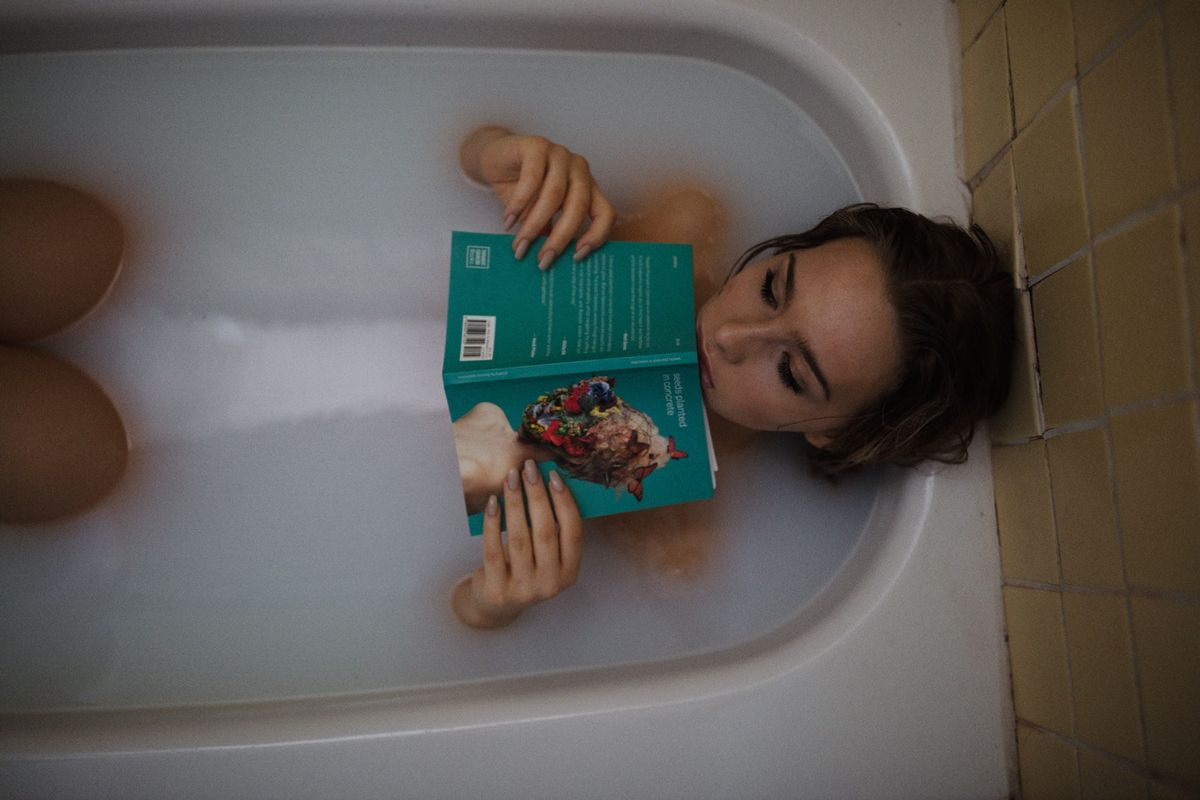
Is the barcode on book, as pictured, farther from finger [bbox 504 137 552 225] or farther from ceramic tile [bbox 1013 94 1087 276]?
ceramic tile [bbox 1013 94 1087 276]

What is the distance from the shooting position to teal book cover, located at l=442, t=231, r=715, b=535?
629 millimetres

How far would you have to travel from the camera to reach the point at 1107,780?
546 mm

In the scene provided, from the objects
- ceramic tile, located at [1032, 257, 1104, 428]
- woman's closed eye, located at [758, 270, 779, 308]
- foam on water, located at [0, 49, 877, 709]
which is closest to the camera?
ceramic tile, located at [1032, 257, 1104, 428]

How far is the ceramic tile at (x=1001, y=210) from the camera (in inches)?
25.9

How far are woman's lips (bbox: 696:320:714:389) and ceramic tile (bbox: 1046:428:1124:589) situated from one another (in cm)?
30

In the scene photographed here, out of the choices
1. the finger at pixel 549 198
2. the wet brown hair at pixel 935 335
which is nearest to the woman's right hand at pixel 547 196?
the finger at pixel 549 198

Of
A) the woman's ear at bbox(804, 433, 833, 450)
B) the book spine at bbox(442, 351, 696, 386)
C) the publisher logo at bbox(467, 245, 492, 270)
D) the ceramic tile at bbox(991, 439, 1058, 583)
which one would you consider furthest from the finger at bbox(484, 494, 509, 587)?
the ceramic tile at bbox(991, 439, 1058, 583)

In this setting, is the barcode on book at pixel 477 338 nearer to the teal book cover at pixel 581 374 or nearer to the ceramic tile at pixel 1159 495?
the teal book cover at pixel 581 374

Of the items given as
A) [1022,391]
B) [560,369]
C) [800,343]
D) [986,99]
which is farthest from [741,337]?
[986,99]

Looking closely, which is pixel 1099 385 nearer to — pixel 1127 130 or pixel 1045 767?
pixel 1127 130

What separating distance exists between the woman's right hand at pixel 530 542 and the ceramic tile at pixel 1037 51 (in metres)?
0.54

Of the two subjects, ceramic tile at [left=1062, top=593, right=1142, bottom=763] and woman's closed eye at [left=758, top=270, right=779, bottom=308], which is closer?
ceramic tile at [left=1062, top=593, right=1142, bottom=763]

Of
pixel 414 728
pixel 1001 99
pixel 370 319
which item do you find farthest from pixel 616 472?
pixel 1001 99

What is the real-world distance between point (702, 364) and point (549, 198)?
23 centimetres
